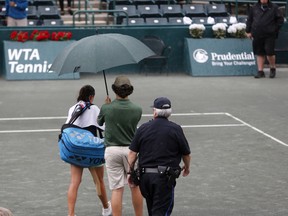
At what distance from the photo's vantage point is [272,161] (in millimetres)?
13352

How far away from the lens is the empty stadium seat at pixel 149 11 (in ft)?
85.5

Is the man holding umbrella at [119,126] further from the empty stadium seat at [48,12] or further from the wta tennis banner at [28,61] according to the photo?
the empty stadium seat at [48,12]

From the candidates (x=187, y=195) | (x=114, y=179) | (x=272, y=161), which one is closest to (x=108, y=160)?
(x=114, y=179)

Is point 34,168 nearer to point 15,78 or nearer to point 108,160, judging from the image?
point 108,160

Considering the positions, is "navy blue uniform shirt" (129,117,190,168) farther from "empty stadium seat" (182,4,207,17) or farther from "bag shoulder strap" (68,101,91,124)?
"empty stadium seat" (182,4,207,17)

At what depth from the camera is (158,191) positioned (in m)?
8.73

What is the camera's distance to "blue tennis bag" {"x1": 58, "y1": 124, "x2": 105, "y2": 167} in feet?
32.1

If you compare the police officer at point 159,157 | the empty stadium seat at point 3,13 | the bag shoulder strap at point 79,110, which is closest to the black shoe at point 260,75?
the empty stadium seat at point 3,13

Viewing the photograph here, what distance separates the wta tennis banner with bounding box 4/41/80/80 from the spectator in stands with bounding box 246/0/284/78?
15.4 feet

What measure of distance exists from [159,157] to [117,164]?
3.09ft

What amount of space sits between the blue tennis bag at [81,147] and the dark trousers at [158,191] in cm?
115

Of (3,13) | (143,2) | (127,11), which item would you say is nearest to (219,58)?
(127,11)

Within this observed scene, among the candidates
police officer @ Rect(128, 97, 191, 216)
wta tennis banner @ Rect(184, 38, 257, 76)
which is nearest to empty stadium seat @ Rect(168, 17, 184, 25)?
wta tennis banner @ Rect(184, 38, 257, 76)

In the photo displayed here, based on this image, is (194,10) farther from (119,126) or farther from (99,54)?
(119,126)
